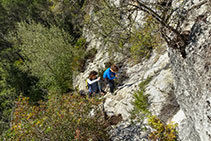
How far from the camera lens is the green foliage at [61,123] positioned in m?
3.94

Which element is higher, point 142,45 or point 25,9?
point 25,9

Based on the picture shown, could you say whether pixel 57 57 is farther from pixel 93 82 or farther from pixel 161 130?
pixel 161 130

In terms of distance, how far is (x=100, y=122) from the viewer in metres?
4.85

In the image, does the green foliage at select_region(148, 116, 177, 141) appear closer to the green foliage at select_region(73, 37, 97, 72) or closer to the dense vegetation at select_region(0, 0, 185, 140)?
the dense vegetation at select_region(0, 0, 185, 140)

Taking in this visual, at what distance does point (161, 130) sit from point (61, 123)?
2.53 meters

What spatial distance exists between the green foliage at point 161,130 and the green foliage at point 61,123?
58.2 inches

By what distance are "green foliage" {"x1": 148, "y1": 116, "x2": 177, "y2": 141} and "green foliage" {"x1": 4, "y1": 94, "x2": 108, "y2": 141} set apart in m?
1.48

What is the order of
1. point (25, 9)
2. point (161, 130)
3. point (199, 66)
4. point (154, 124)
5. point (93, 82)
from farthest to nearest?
point (25, 9) → point (93, 82) → point (154, 124) → point (161, 130) → point (199, 66)

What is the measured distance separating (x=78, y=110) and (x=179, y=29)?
11.0ft

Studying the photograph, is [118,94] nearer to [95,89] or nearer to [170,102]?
[95,89]

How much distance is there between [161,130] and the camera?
382 cm

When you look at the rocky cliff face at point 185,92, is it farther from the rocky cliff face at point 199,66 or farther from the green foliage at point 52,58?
the green foliage at point 52,58

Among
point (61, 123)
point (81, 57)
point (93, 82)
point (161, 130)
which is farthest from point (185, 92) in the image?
point (81, 57)

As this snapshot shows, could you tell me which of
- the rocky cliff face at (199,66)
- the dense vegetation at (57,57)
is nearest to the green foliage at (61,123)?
the dense vegetation at (57,57)
